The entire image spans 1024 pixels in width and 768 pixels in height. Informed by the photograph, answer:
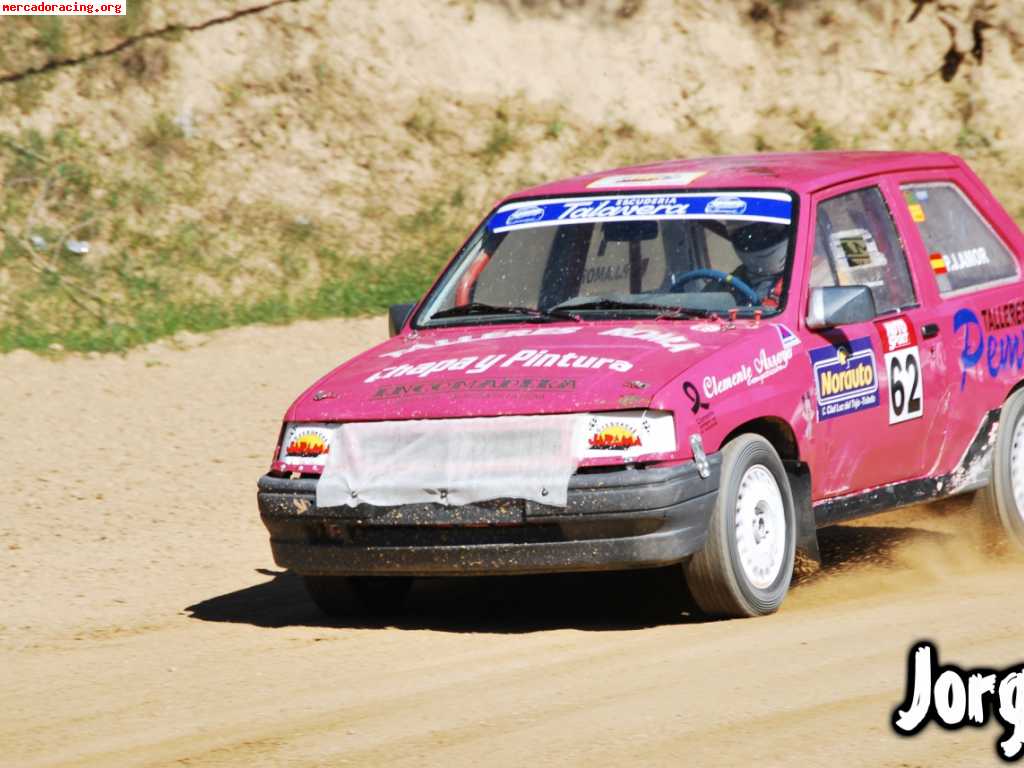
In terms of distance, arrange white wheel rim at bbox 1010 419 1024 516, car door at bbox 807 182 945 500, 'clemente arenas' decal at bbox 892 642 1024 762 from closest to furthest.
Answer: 'clemente arenas' decal at bbox 892 642 1024 762, car door at bbox 807 182 945 500, white wheel rim at bbox 1010 419 1024 516

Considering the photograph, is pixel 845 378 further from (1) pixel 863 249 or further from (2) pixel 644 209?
(2) pixel 644 209

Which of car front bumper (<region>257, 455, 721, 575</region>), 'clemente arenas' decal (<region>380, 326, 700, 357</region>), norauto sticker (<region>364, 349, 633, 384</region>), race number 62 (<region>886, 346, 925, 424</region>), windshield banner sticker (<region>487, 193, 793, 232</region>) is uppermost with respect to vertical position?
windshield banner sticker (<region>487, 193, 793, 232</region>)

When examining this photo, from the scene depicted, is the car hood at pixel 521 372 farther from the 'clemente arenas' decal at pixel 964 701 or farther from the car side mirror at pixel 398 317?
the 'clemente arenas' decal at pixel 964 701

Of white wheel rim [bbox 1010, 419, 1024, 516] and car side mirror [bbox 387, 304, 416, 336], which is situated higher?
car side mirror [bbox 387, 304, 416, 336]

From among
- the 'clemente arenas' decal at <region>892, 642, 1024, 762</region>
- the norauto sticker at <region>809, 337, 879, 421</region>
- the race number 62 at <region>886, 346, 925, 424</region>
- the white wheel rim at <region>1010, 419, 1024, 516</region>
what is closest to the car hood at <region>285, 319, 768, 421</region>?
the norauto sticker at <region>809, 337, 879, 421</region>

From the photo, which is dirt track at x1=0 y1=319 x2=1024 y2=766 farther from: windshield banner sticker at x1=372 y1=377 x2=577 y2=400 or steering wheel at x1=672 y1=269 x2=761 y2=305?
steering wheel at x1=672 y1=269 x2=761 y2=305

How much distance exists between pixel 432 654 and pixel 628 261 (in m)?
1.99

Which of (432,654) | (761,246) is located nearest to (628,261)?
(761,246)

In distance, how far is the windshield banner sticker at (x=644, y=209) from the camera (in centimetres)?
754

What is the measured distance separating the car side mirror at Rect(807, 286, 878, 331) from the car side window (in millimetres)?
290

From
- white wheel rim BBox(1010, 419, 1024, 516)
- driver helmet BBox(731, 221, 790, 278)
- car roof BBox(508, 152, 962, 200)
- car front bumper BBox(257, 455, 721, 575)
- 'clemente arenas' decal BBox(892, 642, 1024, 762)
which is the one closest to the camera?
'clemente arenas' decal BBox(892, 642, 1024, 762)

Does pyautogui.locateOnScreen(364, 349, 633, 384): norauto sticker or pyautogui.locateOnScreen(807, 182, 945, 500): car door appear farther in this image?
pyautogui.locateOnScreen(807, 182, 945, 500): car door

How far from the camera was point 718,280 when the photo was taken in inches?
293

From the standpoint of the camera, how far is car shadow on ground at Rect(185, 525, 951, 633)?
711 centimetres
